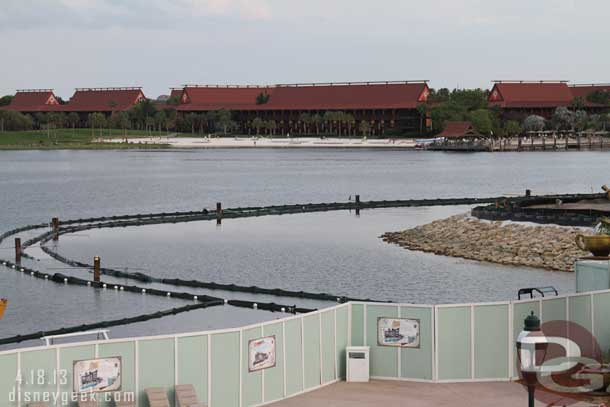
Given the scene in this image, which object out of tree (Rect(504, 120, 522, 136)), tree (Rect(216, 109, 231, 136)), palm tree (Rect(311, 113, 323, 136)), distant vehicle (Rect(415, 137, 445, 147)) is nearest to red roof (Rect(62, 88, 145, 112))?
tree (Rect(216, 109, 231, 136))

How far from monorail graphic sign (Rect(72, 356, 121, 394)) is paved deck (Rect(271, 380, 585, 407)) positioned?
7.15 ft

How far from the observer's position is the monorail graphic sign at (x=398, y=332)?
15078 millimetres

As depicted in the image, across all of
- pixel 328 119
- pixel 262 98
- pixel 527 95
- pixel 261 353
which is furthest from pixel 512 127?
pixel 261 353

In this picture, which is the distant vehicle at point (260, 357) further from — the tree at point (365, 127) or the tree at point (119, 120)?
the tree at point (119, 120)

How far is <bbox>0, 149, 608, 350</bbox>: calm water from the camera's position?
29.8m

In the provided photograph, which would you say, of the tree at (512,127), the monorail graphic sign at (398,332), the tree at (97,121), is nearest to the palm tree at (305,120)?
the tree at (512,127)

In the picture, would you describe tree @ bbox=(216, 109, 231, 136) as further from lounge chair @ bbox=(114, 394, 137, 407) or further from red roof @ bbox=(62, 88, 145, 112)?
lounge chair @ bbox=(114, 394, 137, 407)

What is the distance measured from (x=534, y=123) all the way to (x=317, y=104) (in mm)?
34056

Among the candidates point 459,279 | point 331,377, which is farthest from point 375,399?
point 459,279

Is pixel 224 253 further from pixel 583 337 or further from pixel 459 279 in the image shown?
pixel 583 337

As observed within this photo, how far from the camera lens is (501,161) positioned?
142250mm

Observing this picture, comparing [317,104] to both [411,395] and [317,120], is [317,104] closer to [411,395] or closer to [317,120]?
[317,120]

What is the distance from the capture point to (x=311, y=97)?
178 m

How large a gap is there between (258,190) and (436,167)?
41487 mm
